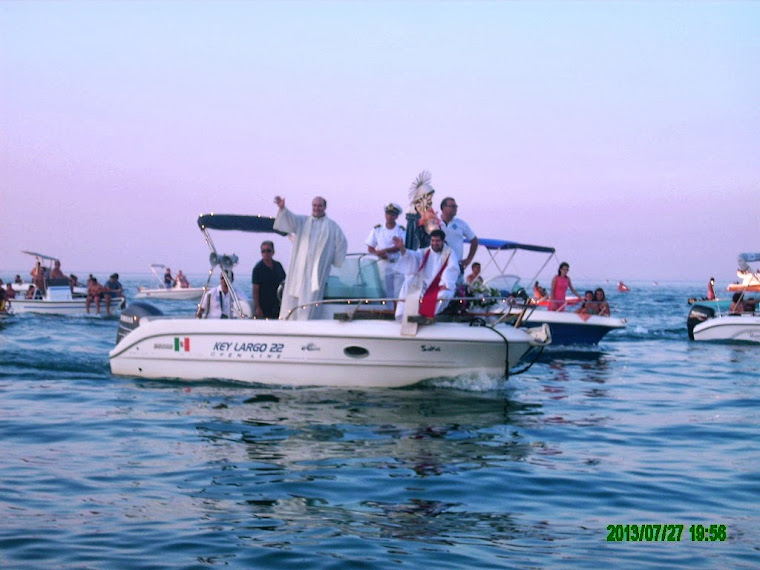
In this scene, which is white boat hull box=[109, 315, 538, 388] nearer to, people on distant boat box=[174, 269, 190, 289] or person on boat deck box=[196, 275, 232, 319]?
person on boat deck box=[196, 275, 232, 319]

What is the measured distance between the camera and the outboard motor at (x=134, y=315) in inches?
560

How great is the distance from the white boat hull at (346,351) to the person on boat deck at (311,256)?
0.38 metres

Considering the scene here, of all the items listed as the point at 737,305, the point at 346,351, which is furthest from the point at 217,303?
the point at 737,305

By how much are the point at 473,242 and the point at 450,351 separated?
5.54 feet

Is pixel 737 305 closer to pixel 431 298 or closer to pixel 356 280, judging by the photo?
pixel 356 280

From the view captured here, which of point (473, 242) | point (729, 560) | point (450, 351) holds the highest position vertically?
point (473, 242)

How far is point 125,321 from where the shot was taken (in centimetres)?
1457

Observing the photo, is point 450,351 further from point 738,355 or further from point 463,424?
point 738,355

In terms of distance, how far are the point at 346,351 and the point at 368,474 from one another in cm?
403

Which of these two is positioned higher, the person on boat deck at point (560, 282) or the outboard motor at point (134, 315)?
the person on boat deck at point (560, 282)

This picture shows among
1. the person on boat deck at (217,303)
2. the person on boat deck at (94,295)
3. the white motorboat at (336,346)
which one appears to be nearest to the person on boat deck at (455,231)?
the white motorboat at (336,346)

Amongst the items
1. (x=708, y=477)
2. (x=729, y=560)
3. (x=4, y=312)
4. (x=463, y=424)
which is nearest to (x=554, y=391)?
(x=463, y=424)

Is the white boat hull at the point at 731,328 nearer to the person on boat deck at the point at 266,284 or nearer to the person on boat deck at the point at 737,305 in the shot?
the person on boat deck at the point at 737,305

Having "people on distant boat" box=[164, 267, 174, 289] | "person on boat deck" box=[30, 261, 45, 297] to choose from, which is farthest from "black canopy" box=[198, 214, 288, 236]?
"people on distant boat" box=[164, 267, 174, 289]
